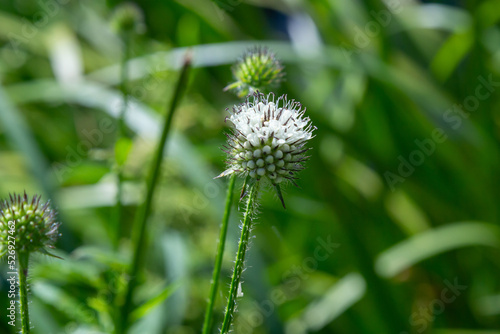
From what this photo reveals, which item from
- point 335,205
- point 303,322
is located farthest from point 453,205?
point 303,322

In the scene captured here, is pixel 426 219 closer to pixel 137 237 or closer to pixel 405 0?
pixel 405 0

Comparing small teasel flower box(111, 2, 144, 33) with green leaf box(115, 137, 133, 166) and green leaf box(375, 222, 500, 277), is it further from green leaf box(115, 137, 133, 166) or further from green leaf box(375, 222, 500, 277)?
green leaf box(375, 222, 500, 277)

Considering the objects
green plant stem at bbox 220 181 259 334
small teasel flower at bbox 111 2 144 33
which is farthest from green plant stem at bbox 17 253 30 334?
small teasel flower at bbox 111 2 144 33

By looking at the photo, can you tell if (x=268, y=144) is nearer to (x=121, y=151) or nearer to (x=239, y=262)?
(x=239, y=262)

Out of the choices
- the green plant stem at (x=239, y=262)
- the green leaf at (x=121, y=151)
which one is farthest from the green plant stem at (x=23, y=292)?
the green leaf at (x=121, y=151)

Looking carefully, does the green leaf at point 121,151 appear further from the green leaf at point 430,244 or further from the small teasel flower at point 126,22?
the green leaf at point 430,244
